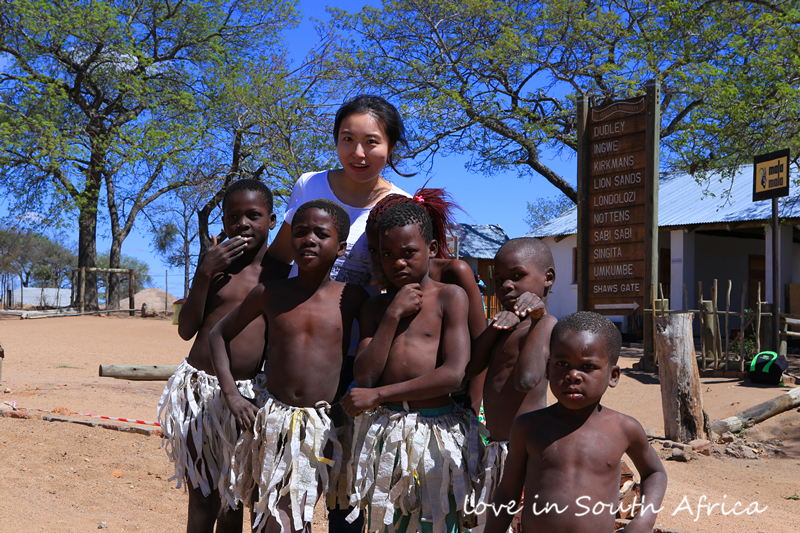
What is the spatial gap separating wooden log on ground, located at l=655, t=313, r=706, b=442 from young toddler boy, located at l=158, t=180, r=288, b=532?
4.68m

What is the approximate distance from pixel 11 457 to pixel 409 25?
→ 569 inches

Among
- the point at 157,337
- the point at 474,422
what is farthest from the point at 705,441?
the point at 157,337

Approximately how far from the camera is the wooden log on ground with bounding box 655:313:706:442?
618 centimetres

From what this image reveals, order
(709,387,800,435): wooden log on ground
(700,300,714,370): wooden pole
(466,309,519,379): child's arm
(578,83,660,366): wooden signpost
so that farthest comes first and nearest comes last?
(700,300,714,370): wooden pole
(578,83,660,366): wooden signpost
(709,387,800,435): wooden log on ground
(466,309,519,379): child's arm

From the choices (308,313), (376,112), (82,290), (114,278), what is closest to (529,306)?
(308,313)

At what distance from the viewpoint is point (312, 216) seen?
2307 mm

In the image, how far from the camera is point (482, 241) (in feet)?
80.0

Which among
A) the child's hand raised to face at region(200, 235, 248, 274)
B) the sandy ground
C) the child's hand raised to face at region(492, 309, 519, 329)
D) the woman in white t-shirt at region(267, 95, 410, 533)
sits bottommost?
the sandy ground

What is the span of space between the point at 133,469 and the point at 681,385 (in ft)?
15.6

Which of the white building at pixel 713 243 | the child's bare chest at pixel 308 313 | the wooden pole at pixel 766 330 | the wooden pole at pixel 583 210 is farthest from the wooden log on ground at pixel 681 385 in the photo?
the white building at pixel 713 243

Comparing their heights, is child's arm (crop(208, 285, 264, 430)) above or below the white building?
below

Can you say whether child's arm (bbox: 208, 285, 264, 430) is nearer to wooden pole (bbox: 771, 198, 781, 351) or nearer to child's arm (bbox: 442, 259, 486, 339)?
child's arm (bbox: 442, 259, 486, 339)

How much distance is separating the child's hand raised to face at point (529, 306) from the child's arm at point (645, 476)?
400 mm

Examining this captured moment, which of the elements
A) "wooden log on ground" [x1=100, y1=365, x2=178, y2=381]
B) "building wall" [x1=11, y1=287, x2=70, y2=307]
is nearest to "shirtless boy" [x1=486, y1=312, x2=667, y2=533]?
"wooden log on ground" [x1=100, y1=365, x2=178, y2=381]
